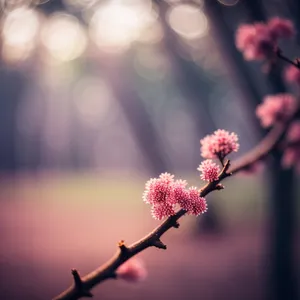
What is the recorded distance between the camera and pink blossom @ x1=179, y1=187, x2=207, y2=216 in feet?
5.06

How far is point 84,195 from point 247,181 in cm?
1130

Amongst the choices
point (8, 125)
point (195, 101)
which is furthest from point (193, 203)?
point (8, 125)

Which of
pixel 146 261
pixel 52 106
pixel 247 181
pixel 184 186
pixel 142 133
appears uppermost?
pixel 52 106

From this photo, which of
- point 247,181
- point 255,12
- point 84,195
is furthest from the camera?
point 247,181

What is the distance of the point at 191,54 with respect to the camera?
11375 mm

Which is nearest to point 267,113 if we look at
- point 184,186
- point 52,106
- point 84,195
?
point 184,186

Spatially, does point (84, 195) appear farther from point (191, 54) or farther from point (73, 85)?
point (73, 85)

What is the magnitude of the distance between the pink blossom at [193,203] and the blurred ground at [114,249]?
6.58 m

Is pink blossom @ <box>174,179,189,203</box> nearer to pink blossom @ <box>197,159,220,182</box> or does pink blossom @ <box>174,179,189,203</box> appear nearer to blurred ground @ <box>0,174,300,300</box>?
pink blossom @ <box>197,159,220,182</box>

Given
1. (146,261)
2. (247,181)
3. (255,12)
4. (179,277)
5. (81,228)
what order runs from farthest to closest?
(247,181) → (81,228) → (146,261) → (179,277) → (255,12)

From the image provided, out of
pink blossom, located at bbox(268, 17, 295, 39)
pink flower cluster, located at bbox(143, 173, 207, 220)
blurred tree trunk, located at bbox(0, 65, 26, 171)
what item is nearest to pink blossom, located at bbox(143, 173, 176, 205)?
pink flower cluster, located at bbox(143, 173, 207, 220)

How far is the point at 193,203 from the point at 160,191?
0.43 feet

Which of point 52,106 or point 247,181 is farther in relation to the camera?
point 52,106

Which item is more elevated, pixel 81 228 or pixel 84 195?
pixel 84 195
